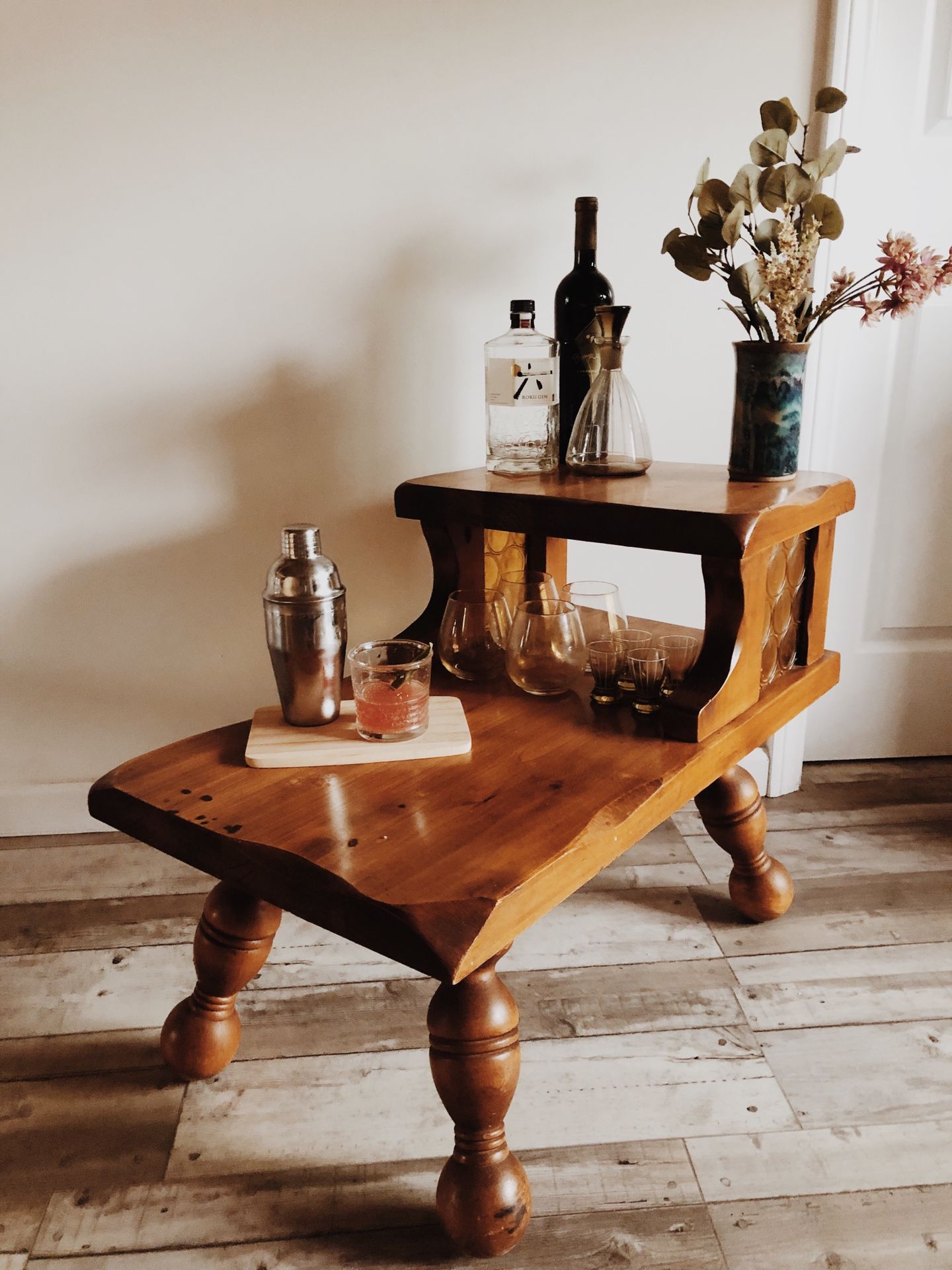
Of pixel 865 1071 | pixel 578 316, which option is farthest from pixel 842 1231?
pixel 578 316

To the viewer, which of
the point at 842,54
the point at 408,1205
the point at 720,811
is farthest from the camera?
the point at 842,54

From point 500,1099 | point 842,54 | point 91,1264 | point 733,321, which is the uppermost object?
point 842,54

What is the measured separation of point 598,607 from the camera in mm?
1285

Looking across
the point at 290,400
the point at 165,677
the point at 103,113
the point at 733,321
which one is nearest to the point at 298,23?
the point at 103,113

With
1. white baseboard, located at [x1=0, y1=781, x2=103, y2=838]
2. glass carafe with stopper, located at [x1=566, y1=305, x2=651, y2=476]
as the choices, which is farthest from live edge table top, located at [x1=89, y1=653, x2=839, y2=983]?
white baseboard, located at [x1=0, y1=781, x2=103, y2=838]

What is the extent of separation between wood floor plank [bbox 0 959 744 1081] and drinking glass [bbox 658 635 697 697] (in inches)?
18.7

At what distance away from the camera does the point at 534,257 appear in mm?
1553

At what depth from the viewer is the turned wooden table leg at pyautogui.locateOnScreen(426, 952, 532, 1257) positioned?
87 centimetres

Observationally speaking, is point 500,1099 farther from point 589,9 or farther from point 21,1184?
point 589,9

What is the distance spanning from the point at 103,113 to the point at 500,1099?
1.47 m

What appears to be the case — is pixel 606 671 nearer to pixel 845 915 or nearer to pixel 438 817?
pixel 438 817

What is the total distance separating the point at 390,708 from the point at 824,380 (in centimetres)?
111

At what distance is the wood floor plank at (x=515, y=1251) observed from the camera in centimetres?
94

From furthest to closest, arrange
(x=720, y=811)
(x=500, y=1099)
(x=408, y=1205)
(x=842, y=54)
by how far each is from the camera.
Result: 1. (x=842, y=54)
2. (x=720, y=811)
3. (x=408, y=1205)
4. (x=500, y=1099)
